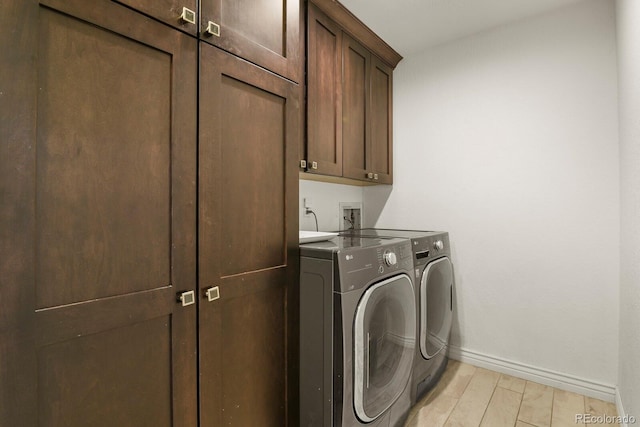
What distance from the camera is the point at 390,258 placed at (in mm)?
1525

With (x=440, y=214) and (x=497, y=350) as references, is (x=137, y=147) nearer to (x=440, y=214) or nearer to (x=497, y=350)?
(x=440, y=214)

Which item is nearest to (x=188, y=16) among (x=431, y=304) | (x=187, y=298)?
(x=187, y=298)

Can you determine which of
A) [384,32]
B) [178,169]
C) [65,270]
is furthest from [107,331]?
[384,32]

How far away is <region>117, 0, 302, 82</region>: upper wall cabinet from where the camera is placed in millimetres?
997

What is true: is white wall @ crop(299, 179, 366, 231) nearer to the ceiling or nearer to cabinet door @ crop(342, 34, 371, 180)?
cabinet door @ crop(342, 34, 371, 180)

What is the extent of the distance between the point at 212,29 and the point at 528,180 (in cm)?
213

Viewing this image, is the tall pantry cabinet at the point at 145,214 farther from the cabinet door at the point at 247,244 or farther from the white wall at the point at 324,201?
the white wall at the point at 324,201

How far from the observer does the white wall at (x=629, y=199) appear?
4.35ft

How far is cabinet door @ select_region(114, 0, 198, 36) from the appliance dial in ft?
3.88

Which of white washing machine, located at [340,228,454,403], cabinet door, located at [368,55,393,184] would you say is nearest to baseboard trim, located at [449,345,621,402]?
white washing machine, located at [340,228,454,403]

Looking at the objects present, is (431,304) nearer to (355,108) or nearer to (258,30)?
(355,108)

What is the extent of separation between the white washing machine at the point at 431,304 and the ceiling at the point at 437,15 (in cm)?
147

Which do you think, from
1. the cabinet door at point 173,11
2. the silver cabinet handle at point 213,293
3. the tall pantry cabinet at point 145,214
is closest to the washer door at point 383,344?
the tall pantry cabinet at point 145,214

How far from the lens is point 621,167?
1777 millimetres
